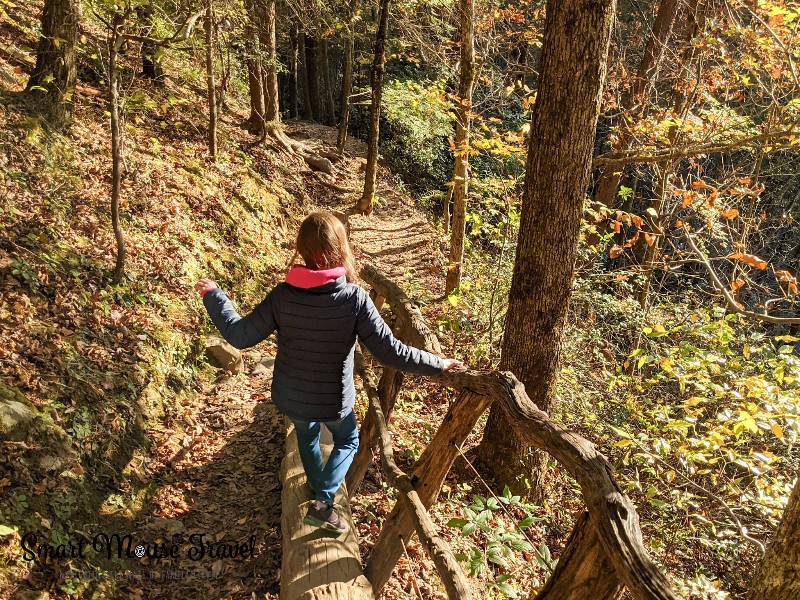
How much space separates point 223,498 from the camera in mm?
5281

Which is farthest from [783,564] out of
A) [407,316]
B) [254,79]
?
[254,79]

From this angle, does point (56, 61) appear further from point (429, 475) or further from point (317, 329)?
point (429, 475)

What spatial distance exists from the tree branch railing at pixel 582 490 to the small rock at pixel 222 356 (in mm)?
3009

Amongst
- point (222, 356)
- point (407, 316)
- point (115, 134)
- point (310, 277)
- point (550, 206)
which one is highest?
point (115, 134)

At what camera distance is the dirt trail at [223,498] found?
14.3 ft

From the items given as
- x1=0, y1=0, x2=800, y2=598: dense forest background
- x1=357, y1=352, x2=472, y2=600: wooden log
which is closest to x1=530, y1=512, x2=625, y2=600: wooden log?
x1=357, y1=352, x2=472, y2=600: wooden log

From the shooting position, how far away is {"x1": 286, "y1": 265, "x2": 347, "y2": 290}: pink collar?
3.33 m

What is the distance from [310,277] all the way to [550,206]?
2.72 meters

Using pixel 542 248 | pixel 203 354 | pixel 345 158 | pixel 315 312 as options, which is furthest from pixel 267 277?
pixel 345 158

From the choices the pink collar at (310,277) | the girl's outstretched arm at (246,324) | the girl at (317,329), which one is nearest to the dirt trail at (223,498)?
the girl at (317,329)

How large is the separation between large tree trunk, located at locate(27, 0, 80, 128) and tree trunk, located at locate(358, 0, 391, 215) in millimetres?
7934

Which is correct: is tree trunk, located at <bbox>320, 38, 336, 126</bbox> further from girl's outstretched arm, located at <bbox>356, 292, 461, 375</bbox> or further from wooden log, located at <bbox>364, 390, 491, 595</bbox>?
wooden log, located at <bbox>364, 390, 491, 595</bbox>

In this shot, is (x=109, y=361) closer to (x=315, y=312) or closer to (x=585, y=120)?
(x=315, y=312)

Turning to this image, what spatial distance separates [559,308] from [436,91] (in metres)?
6.88
